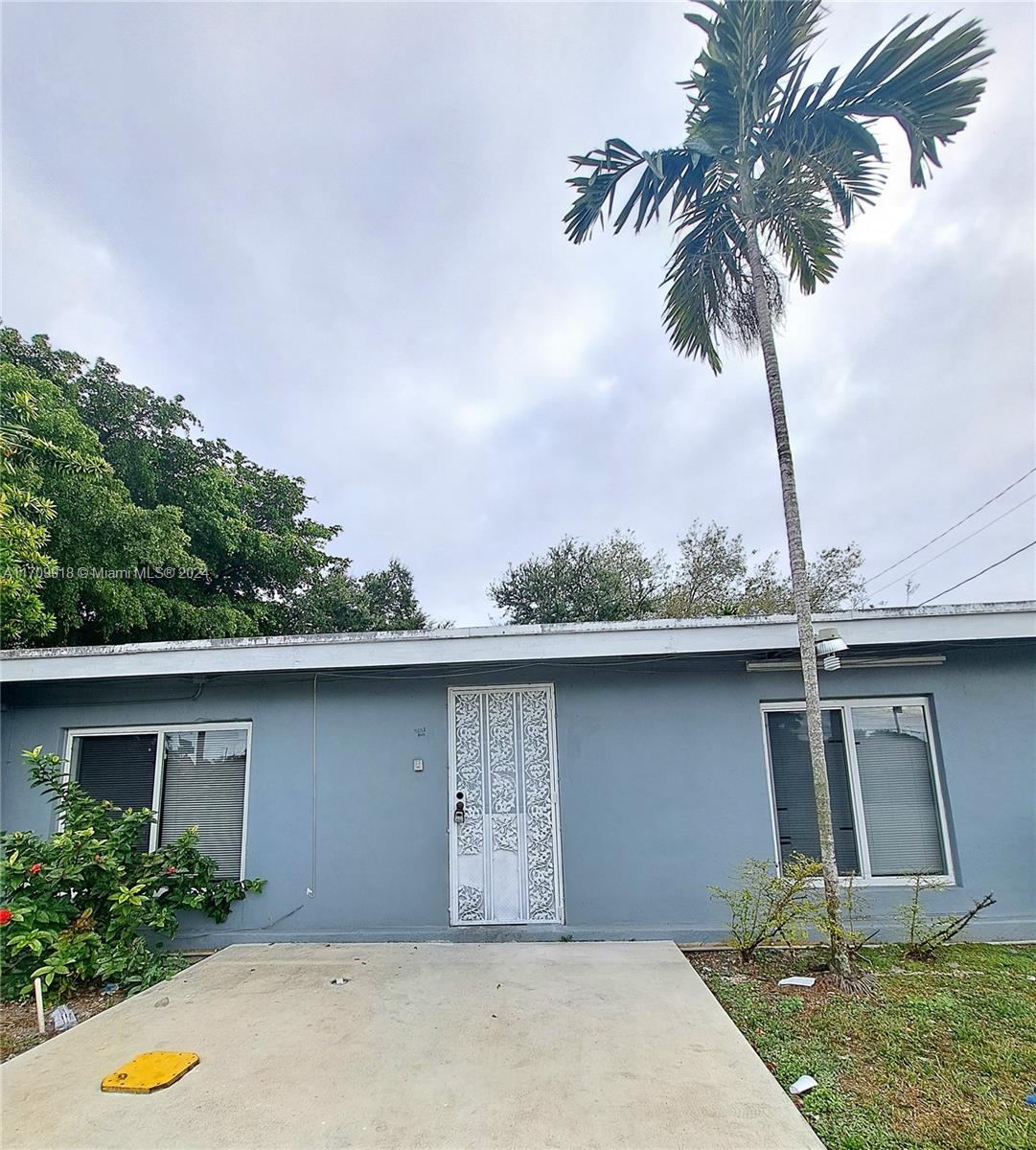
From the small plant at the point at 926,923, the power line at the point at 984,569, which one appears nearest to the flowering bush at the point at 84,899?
the small plant at the point at 926,923

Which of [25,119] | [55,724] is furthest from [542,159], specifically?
[55,724]

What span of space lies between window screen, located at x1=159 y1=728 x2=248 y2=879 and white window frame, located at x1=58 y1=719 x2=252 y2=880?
3cm

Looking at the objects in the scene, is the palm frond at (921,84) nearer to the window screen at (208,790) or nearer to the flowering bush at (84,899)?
the window screen at (208,790)

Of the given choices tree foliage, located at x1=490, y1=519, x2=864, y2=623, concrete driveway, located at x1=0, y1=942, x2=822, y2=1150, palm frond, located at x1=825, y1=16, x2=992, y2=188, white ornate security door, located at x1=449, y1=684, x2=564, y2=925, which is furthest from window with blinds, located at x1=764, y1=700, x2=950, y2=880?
tree foliage, located at x1=490, y1=519, x2=864, y2=623

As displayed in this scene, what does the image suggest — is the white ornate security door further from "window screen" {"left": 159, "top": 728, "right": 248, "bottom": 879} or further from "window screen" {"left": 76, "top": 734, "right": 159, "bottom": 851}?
"window screen" {"left": 76, "top": 734, "right": 159, "bottom": 851}

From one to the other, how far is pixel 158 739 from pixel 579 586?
12.6m

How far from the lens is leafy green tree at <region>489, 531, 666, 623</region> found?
17.2m

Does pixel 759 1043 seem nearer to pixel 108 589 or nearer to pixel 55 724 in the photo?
pixel 55 724

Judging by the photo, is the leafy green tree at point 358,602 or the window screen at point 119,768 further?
the leafy green tree at point 358,602

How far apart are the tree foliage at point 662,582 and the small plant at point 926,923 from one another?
38.1 ft

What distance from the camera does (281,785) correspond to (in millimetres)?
5723

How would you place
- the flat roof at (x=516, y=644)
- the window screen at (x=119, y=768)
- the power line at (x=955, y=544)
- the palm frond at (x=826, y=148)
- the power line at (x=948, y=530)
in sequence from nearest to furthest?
the palm frond at (x=826, y=148) → the flat roof at (x=516, y=644) → the window screen at (x=119, y=768) → the power line at (x=948, y=530) → the power line at (x=955, y=544)

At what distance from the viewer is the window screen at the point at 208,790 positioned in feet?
18.9

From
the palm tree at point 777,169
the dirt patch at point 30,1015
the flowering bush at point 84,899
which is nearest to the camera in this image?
the dirt patch at point 30,1015
